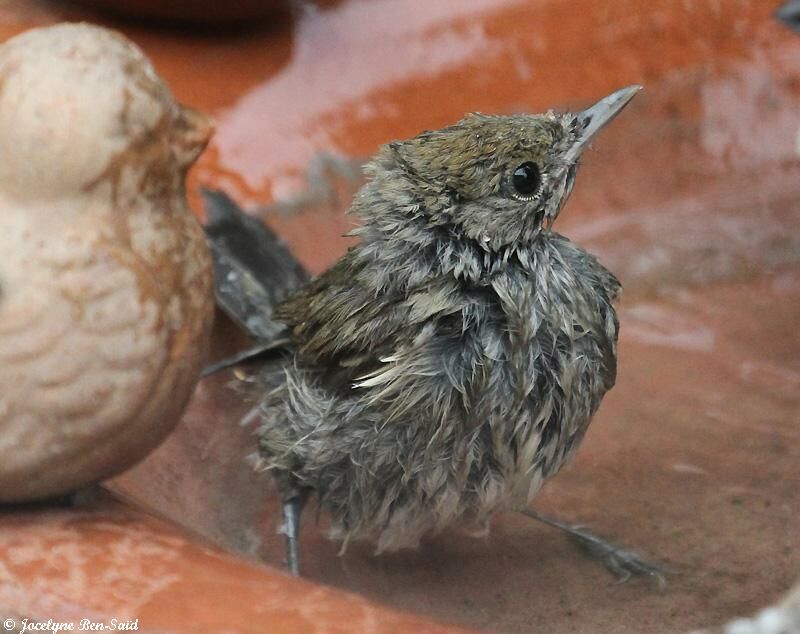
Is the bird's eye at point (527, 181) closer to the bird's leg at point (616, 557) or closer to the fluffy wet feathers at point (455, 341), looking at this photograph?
the fluffy wet feathers at point (455, 341)

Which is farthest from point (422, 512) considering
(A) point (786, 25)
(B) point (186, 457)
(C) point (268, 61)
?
(A) point (786, 25)

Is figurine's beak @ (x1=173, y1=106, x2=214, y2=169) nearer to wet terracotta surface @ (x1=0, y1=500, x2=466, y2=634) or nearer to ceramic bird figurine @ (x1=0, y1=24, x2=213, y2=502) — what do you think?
ceramic bird figurine @ (x1=0, y1=24, x2=213, y2=502)

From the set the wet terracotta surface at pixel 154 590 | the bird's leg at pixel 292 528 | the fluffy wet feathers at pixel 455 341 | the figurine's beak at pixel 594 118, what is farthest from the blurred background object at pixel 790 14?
the wet terracotta surface at pixel 154 590

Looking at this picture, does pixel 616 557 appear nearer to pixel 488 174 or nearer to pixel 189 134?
pixel 488 174

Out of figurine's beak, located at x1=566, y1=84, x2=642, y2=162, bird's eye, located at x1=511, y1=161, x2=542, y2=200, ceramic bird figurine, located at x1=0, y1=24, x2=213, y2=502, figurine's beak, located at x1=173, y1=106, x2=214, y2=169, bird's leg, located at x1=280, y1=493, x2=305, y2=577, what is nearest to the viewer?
ceramic bird figurine, located at x1=0, y1=24, x2=213, y2=502

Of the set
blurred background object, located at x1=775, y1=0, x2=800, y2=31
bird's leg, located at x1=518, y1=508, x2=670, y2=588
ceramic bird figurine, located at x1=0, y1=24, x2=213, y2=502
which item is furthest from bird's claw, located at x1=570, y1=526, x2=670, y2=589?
blurred background object, located at x1=775, y1=0, x2=800, y2=31

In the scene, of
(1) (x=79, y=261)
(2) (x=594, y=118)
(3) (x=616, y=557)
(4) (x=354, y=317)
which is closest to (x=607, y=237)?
(2) (x=594, y=118)
